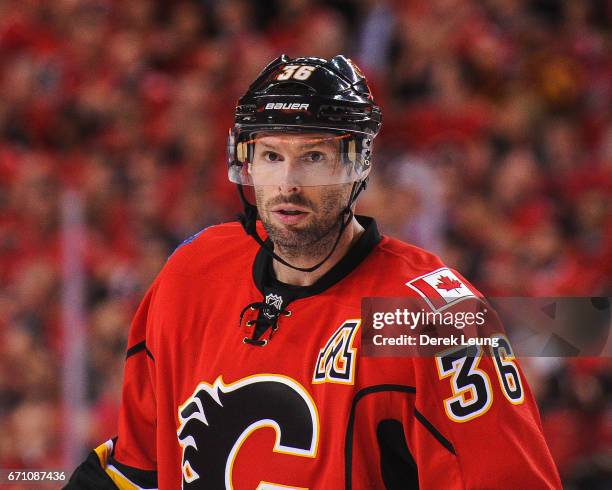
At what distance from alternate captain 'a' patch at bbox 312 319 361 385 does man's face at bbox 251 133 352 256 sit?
189mm

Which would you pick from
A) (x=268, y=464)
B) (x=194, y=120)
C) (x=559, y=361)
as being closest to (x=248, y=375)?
(x=268, y=464)

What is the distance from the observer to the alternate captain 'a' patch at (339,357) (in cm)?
207

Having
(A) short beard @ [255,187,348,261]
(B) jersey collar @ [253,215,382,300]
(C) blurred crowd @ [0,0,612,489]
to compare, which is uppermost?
(A) short beard @ [255,187,348,261]

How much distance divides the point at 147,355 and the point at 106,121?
3.38 metres

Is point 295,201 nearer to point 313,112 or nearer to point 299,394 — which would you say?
point 313,112

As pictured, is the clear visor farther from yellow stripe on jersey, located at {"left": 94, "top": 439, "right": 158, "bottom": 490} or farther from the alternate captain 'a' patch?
yellow stripe on jersey, located at {"left": 94, "top": 439, "right": 158, "bottom": 490}

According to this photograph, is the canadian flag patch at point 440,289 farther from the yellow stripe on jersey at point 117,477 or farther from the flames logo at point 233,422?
the yellow stripe on jersey at point 117,477

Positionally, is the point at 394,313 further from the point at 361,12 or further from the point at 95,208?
the point at 361,12

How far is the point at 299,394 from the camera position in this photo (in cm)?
212

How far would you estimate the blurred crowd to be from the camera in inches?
178

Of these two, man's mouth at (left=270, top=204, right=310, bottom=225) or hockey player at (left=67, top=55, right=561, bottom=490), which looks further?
man's mouth at (left=270, top=204, right=310, bottom=225)

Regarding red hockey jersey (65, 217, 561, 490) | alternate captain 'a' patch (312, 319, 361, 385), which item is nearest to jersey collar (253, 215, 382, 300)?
red hockey jersey (65, 217, 561, 490)

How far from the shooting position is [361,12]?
5.84 metres

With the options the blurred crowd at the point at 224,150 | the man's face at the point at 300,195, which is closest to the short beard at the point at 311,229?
the man's face at the point at 300,195
